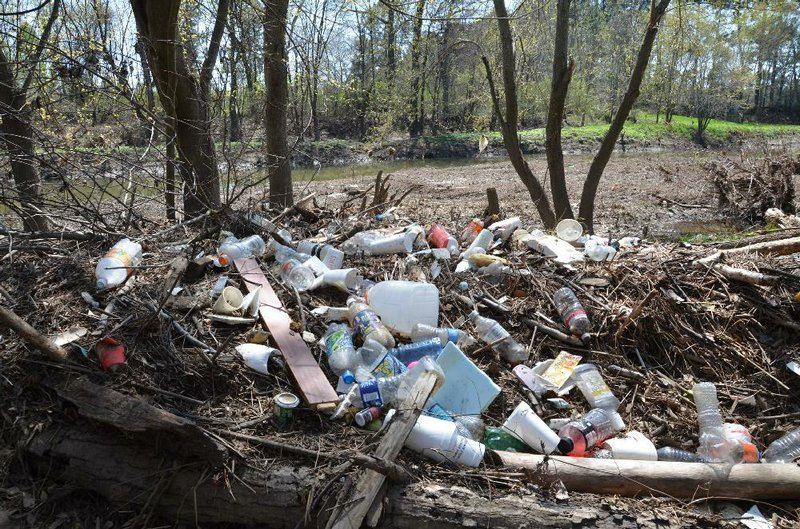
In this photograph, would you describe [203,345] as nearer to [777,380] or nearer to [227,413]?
[227,413]

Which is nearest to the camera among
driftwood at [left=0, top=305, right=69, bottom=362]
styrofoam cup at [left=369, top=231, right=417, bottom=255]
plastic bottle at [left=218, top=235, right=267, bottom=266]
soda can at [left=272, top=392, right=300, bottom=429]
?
driftwood at [left=0, top=305, right=69, bottom=362]

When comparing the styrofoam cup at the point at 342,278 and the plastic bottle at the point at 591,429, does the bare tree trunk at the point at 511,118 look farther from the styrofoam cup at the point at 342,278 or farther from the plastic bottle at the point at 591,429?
the plastic bottle at the point at 591,429

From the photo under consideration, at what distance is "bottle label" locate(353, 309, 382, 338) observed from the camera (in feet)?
10.0

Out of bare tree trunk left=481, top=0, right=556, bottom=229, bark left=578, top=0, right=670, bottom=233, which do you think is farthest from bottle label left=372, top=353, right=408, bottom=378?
bark left=578, top=0, right=670, bottom=233

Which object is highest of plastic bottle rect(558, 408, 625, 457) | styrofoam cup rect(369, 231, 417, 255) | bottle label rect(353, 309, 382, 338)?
styrofoam cup rect(369, 231, 417, 255)

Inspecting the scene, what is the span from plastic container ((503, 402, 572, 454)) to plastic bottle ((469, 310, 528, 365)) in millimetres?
573

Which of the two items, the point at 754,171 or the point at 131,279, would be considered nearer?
the point at 131,279

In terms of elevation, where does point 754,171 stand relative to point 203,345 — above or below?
above

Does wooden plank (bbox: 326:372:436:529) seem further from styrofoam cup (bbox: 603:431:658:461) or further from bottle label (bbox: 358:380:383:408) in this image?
styrofoam cup (bbox: 603:431:658:461)

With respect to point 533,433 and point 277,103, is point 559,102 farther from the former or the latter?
point 533,433

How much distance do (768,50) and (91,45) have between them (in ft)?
174

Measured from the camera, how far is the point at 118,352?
259 cm

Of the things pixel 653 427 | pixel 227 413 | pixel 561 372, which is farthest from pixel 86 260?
pixel 653 427

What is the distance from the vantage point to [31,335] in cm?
242
